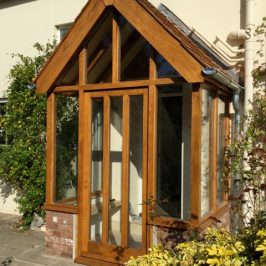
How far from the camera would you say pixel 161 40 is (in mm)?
5164

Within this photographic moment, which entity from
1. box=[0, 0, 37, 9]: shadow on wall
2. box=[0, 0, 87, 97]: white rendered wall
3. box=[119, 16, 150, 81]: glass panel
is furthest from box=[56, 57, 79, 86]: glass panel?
box=[0, 0, 37, 9]: shadow on wall

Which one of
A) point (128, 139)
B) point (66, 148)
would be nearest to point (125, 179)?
point (128, 139)

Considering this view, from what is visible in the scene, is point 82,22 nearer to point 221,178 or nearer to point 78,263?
point 221,178

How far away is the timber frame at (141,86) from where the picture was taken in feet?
16.5

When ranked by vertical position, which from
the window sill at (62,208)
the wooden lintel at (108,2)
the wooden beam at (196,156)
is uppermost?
the wooden lintel at (108,2)

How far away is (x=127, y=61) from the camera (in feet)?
18.6

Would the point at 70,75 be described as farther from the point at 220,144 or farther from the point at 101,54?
the point at 220,144

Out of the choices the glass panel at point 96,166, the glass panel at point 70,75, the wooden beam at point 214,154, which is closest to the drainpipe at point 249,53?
the wooden beam at point 214,154

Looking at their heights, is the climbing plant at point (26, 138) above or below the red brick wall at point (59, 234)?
above

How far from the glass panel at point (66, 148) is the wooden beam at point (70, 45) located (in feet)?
1.19

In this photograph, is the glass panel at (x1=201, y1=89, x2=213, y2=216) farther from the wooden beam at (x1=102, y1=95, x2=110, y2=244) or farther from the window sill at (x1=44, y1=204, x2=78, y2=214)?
the window sill at (x1=44, y1=204, x2=78, y2=214)

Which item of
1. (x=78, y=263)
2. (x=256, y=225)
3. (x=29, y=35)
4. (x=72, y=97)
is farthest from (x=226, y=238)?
(x=29, y=35)

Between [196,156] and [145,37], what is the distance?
1.74 metres

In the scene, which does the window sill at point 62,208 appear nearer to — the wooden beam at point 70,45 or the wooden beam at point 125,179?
the wooden beam at point 125,179
